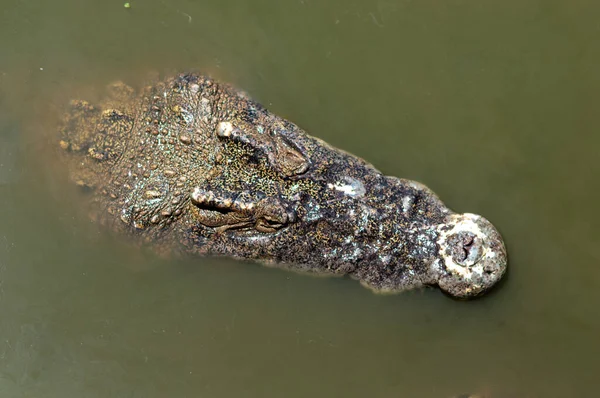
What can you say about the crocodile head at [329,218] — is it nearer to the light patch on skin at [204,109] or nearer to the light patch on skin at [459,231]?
the light patch on skin at [459,231]

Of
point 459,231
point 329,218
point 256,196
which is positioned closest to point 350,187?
point 329,218

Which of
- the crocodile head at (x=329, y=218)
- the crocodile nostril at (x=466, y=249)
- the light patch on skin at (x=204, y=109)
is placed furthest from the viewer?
the light patch on skin at (x=204, y=109)

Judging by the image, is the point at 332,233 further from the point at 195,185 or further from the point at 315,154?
the point at 195,185

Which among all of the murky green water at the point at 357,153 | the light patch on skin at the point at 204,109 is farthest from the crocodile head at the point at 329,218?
the light patch on skin at the point at 204,109

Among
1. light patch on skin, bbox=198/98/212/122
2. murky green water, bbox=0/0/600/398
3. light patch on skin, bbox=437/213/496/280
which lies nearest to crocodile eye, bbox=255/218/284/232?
murky green water, bbox=0/0/600/398

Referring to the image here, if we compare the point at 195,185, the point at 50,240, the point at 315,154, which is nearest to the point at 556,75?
the point at 315,154
